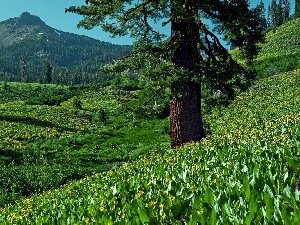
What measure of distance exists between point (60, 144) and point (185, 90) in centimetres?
2943

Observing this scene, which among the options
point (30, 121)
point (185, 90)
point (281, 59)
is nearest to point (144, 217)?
point (185, 90)

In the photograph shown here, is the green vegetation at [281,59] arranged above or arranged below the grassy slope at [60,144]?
above

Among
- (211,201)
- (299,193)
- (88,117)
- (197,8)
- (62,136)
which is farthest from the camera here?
(88,117)

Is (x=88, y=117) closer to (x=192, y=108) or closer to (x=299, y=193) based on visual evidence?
(x=192, y=108)

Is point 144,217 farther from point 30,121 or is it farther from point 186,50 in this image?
point 30,121

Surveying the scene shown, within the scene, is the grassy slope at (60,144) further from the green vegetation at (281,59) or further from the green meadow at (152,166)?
the green vegetation at (281,59)

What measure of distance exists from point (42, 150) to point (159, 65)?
89.3 feet

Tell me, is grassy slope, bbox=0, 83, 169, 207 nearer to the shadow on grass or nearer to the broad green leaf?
the shadow on grass

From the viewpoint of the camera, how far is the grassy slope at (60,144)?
2277 cm

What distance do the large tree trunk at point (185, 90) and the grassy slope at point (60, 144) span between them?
2.00 m

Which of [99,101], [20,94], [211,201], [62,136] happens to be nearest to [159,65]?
[211,201]

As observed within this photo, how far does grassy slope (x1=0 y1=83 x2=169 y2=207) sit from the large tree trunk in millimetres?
1999

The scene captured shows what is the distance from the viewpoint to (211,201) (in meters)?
3.45

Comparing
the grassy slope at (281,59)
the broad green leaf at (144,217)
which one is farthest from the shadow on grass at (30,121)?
the broad green leaf at (144,217)
